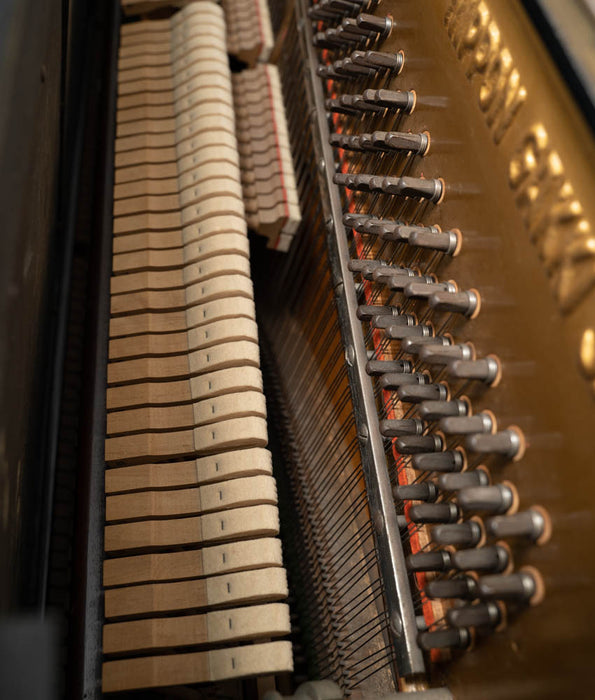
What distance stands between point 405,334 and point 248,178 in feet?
3.96

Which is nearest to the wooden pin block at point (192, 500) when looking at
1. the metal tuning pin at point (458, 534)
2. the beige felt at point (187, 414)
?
the beige felt at point (187, 414)

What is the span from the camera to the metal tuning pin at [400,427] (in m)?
1.60

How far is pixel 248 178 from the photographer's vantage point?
258cm

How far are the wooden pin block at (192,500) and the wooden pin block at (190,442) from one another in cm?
10

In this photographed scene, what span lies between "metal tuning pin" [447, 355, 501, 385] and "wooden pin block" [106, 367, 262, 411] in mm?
670

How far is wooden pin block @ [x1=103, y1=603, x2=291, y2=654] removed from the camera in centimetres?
157

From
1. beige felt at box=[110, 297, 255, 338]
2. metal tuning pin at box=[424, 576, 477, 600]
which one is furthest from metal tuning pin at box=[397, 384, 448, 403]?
beige felt at box=[110, 297, 255, 338]

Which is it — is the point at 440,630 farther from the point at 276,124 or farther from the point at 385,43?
the point at 276,124

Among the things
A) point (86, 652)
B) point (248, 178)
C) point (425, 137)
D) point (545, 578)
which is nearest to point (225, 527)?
point (86, 652)

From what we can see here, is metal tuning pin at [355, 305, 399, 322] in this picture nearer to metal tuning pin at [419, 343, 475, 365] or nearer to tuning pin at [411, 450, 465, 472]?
metal tuning pin at [419, 343, 475, 365]

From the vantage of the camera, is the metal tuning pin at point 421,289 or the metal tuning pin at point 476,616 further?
the metal tuning pin at point 421,289

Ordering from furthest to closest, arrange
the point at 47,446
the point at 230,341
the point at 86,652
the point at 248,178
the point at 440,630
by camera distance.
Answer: the point at 248,178 → the point at 230,341 → the point at 47,446 → the point at 86,652 → the point at 440,630

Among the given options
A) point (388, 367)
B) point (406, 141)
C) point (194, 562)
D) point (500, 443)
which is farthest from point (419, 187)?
point (194, 562)

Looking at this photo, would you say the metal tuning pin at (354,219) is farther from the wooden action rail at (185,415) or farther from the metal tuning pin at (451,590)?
the metal tuning pin at (451,590)
